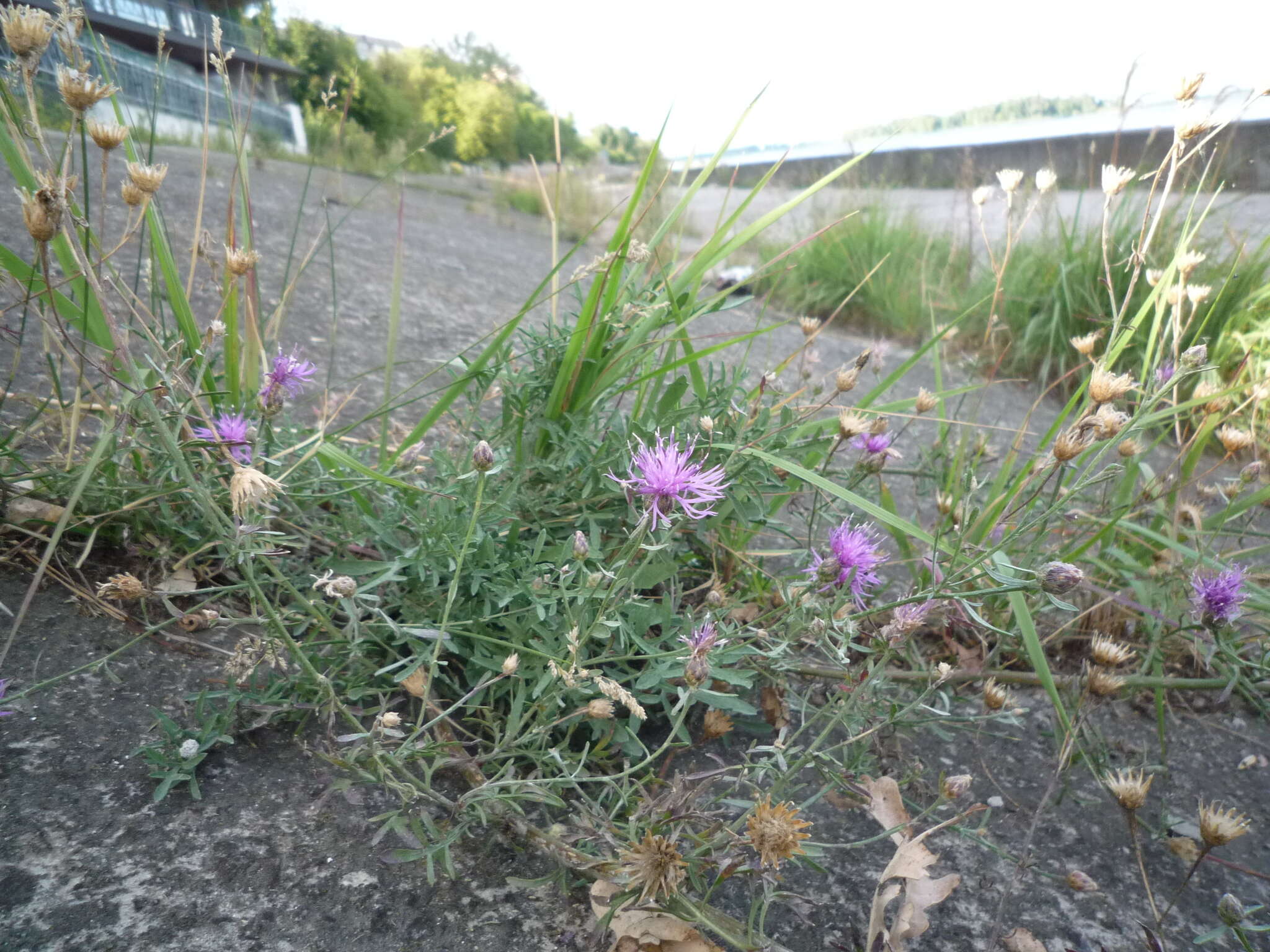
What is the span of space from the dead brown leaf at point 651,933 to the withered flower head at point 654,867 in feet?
0.12

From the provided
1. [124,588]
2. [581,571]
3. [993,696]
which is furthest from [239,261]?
[993,696]

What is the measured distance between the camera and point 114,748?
92cm

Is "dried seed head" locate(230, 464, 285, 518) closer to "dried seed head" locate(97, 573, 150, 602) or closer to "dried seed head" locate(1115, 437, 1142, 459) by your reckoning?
"dried seed head" locate(97, 573, 150, 602)

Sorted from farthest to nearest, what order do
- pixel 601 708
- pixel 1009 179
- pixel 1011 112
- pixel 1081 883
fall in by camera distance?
pixel 1011 112, pixel 1009 179, pixel 1081 883, pixel 601 708

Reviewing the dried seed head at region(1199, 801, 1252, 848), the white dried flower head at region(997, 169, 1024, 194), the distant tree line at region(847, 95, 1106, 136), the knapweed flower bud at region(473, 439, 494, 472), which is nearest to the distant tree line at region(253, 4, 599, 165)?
the distant tree line at region(847, 95, 1106, 136)

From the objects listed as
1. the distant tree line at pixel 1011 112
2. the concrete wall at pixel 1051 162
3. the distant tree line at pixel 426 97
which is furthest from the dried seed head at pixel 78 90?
the distant tree line at pixel 426 97

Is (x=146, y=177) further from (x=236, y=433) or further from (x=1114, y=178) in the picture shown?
(x=1114, y=178)

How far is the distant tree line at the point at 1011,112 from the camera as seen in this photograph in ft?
30.2

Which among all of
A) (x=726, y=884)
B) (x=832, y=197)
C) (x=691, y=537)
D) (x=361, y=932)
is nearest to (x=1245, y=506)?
(x=691, y=537)

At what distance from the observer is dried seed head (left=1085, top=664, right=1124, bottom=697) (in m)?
1.12

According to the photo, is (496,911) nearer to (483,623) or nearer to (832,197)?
(483,623)

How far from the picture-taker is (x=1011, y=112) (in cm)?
1030

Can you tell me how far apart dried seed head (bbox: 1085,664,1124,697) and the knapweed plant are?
2 centimetres

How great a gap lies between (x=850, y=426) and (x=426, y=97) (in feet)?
82.3
